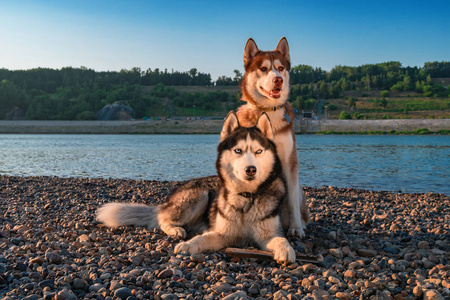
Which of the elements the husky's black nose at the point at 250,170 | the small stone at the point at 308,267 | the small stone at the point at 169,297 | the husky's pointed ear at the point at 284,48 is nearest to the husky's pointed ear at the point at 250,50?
the husky's pointed ear at the point at 284,48

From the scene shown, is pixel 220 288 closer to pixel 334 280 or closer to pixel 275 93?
pixel 334 280

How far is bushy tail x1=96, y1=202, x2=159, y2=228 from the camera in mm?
6156

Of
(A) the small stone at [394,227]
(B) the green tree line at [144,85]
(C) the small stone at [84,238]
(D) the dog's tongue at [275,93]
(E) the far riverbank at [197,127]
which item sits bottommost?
(E) the far riverbank at [197,127]

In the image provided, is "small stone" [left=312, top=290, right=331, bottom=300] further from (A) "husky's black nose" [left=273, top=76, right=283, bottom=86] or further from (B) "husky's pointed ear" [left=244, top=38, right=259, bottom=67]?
(B) "husky's pointed ear" [left=244, top=38, right=259, bottom=67]

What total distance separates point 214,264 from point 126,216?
2472mm

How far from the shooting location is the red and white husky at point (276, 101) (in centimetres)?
520

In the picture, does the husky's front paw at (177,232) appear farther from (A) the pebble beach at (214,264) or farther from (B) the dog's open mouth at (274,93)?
(B) the dog's open mouth at (274,93)

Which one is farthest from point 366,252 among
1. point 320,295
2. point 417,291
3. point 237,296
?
point 237,296

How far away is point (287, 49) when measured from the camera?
558cm

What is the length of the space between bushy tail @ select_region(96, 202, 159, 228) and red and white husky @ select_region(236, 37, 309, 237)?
2.26 meters

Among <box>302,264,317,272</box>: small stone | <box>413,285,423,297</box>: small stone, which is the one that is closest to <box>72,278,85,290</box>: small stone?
<box>302,264,317,272</box>: small stone

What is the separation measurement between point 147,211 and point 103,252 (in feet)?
5.42

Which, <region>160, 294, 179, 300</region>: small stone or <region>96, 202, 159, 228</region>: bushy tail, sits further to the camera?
<region>96, 202, 159, 228</region>: bushy tail

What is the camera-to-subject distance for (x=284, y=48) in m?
5.58
